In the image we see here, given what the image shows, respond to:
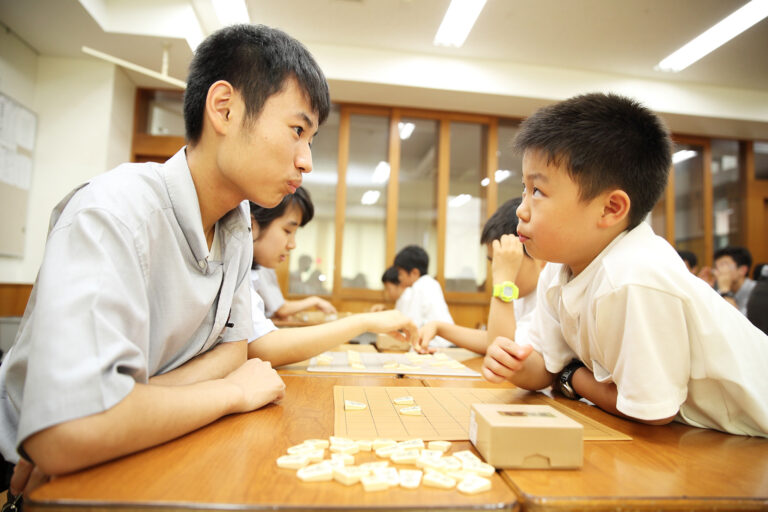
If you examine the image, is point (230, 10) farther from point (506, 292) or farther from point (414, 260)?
point (506, 292)

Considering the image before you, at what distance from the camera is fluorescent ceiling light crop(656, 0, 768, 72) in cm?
359

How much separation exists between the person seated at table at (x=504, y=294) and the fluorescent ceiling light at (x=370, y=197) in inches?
121

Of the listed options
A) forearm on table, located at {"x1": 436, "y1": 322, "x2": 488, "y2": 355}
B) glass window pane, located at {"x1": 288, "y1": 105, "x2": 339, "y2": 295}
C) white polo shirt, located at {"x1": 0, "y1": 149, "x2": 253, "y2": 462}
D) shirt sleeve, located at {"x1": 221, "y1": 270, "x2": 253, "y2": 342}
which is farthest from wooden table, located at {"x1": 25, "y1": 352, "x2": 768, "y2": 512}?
glass window pane, located at {"x1": 288, "y1": 105, "x2": 339, "y2": 295}

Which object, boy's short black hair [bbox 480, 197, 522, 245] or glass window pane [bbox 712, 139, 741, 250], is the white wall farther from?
glass window pane [bbox 712, 139, 741, 250]

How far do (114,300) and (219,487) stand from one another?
12.0 inches

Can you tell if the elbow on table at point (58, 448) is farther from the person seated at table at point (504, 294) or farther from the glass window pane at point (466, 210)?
the glass window pane at point (466, 210)

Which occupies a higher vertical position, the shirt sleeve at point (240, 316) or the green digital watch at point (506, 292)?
the green digital watch at point (506, 292)

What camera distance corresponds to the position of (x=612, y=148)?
3.35 feet

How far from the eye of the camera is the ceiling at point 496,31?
11.7 ft

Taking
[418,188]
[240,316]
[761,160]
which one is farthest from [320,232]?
[761,160]

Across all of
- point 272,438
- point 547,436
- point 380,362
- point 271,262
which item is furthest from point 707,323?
point 271,262

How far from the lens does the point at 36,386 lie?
1.82ft

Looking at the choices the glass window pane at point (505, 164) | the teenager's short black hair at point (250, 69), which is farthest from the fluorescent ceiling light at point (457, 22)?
the teenager's short black hair at point (250, 69)

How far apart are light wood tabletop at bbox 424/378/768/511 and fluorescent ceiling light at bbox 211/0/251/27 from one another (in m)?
3.98
